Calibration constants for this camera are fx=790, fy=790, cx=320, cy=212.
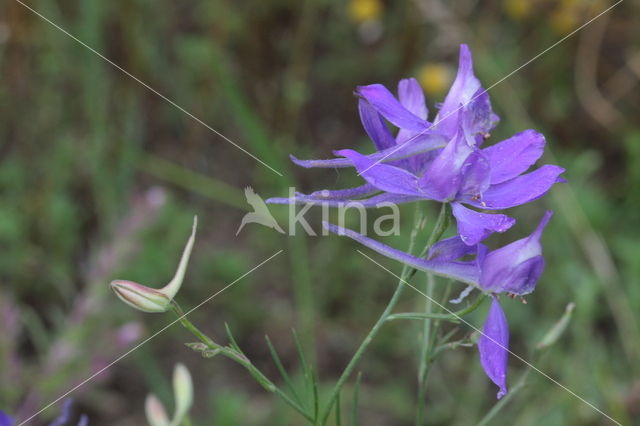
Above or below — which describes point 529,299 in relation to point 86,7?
below

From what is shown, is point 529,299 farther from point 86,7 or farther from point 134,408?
point 86,7

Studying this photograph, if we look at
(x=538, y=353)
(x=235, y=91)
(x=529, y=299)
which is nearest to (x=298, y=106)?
(x=235, y=91)

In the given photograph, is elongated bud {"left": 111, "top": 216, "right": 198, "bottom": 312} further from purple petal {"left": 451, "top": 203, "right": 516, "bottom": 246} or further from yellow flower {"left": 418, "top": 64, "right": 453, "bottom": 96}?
yellow flower {"left": 418, "top": 64, "right": 453, "bottom": 96}

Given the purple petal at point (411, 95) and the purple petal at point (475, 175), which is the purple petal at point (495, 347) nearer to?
the purple petal at point (475, 175)

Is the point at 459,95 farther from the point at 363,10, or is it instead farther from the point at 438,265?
the point at 363,10

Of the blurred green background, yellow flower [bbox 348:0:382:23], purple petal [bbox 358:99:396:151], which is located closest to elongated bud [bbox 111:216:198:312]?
purple petal [bbox 358:99:396:151]

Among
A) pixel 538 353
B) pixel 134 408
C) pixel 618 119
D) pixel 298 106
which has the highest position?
pixel 538 353

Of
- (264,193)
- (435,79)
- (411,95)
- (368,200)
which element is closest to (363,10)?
(435,79)

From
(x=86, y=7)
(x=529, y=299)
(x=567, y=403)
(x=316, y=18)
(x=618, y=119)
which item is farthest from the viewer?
(x=316, y=18)

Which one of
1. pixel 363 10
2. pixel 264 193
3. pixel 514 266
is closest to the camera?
pixel 514 266
